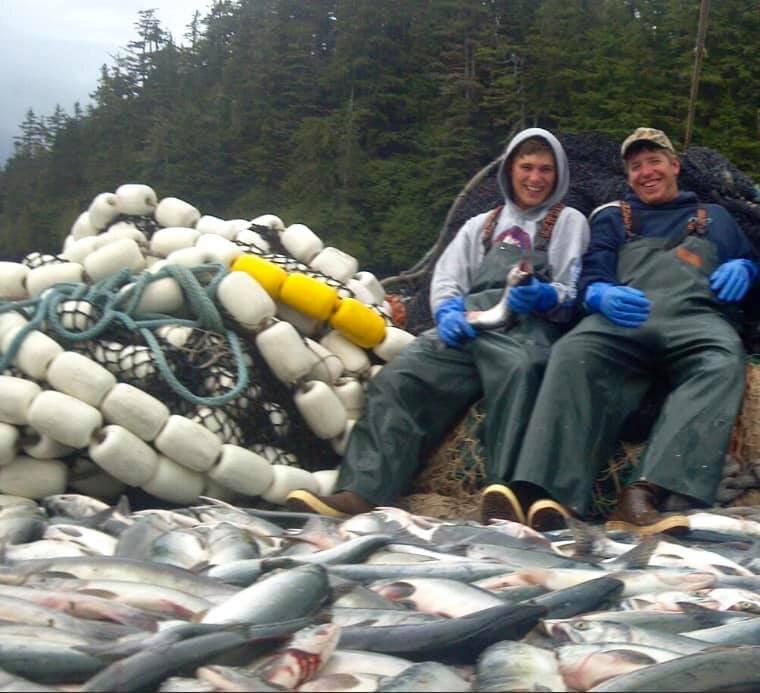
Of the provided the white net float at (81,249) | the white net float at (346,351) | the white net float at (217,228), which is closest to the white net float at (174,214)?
the white net float at (217,228)

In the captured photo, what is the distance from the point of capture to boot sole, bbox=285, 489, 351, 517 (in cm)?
363

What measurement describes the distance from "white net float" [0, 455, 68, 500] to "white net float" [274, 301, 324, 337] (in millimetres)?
1153

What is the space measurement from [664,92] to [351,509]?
247 inches

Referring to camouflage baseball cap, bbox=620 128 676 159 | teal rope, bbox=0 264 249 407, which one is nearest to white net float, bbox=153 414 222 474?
teal rope, bbox=0 264 249 407

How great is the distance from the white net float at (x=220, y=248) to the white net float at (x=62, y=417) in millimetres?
970

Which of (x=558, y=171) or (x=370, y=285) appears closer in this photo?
(x=558, y=171)

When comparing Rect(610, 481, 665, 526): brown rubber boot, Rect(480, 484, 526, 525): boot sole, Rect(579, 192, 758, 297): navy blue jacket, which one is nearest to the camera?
Rect(610, 481, 665, 526): brown rubber boot

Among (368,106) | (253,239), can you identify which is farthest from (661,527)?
(368,106)

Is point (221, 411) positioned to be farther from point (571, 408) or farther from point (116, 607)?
point (116, 607)

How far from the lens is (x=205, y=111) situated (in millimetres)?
13133

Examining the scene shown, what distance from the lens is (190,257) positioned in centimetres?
417

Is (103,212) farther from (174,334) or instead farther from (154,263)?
(174,334)

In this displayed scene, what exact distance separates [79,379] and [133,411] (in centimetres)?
23

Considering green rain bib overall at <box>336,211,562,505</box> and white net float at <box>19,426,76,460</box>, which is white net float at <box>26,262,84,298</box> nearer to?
white net float at <box>19,426,76,460</box>
